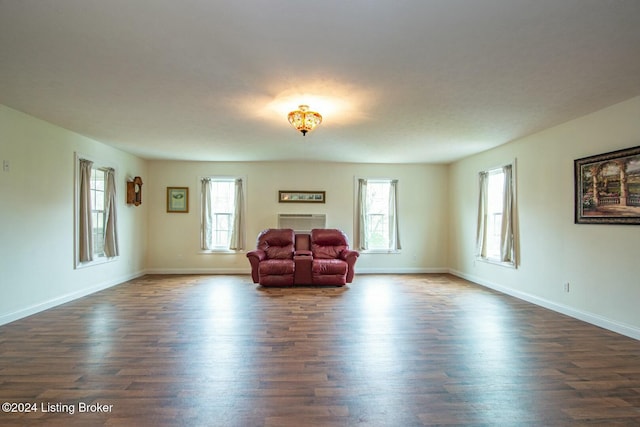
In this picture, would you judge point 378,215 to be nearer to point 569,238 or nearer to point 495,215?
point 495,215

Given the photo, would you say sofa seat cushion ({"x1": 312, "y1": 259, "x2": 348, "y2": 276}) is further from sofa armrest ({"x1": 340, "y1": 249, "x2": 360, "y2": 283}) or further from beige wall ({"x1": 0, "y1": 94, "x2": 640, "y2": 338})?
beige wall ({"x1": 0, "y1": 94, "x2": 640, "y2": 338})

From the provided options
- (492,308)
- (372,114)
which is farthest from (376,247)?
(372,114)

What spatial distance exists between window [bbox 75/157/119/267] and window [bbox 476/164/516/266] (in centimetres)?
669

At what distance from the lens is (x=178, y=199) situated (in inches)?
272

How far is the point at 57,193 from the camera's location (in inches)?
171

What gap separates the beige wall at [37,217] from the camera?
143 inches

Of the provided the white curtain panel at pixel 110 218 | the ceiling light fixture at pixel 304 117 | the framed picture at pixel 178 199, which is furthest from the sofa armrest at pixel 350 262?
the white curtain panel at pixel 110 218

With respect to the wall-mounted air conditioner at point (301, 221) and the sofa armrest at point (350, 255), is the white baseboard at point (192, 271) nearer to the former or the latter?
the wall-mounted air conditioner at point (301, 221)

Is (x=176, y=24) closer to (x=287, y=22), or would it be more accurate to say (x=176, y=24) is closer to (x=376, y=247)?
(x=287, y=22)

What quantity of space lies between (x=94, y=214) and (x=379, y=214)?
5.57m

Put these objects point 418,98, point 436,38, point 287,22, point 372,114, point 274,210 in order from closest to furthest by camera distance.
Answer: point 287,22 → point 436,38 → point 418,98 → point 372,114 → point 274,210

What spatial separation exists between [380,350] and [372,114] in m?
2.64

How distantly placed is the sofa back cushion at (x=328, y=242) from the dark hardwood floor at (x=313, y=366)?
6.45 ft

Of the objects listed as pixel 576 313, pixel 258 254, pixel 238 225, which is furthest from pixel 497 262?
pixel 238 225
